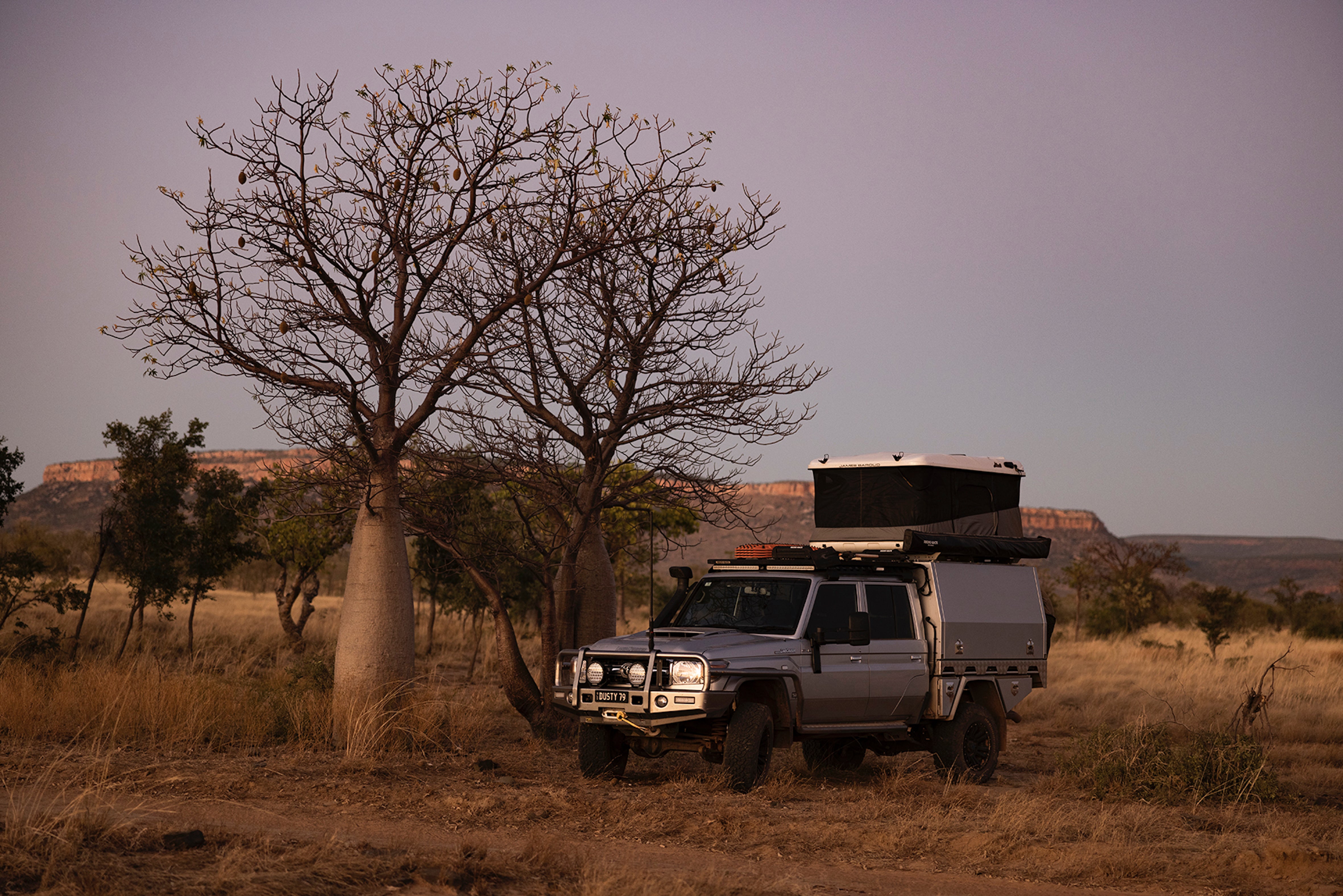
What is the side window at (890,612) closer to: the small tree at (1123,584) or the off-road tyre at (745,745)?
the off-road tyre at (745,745)

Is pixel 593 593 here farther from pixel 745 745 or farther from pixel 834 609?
pixel 745 745

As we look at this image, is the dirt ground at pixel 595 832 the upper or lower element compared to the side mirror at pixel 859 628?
lower

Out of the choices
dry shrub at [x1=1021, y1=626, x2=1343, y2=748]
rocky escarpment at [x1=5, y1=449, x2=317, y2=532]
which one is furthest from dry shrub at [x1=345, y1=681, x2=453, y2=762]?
rocky escarpment at [x1=5, y1=449, x2=317, y2=532]

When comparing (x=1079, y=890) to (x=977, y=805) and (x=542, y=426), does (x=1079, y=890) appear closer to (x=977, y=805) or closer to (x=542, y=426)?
(x=977, y=805)

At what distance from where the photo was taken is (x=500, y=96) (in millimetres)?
11680

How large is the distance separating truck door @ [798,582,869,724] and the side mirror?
1.23 feet

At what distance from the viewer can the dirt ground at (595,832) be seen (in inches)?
249

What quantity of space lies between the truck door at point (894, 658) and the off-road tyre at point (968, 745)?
15.4 inches

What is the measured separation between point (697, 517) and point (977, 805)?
21.0 ft

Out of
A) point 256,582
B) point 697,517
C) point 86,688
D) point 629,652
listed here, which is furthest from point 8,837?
point 256,582

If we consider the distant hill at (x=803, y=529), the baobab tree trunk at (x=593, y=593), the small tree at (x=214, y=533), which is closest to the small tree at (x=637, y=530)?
the baobab tree trunk at (x=593, y=593)

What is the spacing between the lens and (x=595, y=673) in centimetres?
995

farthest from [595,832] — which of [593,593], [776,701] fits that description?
[593,593]

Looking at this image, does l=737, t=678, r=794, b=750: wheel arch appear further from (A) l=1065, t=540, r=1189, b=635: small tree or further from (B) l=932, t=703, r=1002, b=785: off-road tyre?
(A) l=1065, t=540, r=1189, b=635: small tree
